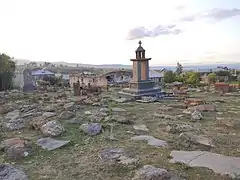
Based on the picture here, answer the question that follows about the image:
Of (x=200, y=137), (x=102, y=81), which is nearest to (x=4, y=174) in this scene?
(x=200, y=137)

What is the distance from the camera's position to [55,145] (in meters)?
5.13

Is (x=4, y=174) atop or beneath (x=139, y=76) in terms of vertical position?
beneath

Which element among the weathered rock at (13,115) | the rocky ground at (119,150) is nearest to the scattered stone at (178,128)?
the rocky ground at (119,150)

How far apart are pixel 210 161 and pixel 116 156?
1494 mm

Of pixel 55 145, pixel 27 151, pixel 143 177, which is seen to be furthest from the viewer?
pixel 55 145

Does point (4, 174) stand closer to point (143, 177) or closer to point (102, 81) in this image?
point (143, 177)

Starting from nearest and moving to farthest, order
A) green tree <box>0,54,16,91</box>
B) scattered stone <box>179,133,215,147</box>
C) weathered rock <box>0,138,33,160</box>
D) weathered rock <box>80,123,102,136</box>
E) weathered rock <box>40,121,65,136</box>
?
weathered rock <box>0,138,33,160</box>, scattered stone <box>179,133,215,147</box>, weathered rock <box>40,121,65,136</box>, weathered rock <box>80,123,102,136</box>, green tree <box>0,54,16,91</box>

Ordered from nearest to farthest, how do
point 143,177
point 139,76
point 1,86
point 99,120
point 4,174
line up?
point 143,177, point 4,174, point 99,120, point 139,76, point 1,86

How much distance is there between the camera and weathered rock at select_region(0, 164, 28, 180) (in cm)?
379

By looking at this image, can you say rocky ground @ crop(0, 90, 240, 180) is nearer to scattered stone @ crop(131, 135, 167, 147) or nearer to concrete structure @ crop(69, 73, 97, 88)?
scattered stone @ crop(131, 135, 167, 147)

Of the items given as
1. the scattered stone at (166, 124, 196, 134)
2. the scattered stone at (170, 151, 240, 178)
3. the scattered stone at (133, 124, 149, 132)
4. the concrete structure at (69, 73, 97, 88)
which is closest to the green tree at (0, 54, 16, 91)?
the concrete structure at (69, 73, 97, 88)

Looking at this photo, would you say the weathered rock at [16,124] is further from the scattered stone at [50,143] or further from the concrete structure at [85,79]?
the concrete structure at [85,79]

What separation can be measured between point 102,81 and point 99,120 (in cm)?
1939

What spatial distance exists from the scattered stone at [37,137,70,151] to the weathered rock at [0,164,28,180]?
3.31ft
